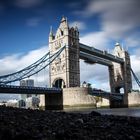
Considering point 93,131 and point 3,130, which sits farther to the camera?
point 93,131

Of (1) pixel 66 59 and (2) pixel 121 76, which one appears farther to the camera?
(2) pixel 121 76

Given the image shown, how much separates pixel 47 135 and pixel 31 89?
186ft

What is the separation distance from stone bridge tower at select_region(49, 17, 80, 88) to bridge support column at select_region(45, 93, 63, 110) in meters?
6.82

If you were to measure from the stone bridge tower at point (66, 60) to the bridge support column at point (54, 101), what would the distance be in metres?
6.82

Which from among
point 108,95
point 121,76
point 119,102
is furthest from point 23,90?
point 121,76

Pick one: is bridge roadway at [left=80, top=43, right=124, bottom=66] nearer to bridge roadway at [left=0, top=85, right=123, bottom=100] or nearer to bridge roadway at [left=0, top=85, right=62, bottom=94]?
bridge roadway at [left=0, top=85, right=123, bottom=100]

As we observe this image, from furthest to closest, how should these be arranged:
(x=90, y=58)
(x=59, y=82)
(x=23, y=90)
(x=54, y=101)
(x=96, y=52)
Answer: (x=96, y=52), (x=90, y=58), (x=59, y=82), (x=54, y=101), (x=23, y=90)

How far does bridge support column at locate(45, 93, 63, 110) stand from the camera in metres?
71.6

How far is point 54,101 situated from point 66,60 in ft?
44.9

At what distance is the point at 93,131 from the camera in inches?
399

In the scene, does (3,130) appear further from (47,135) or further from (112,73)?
(112,73)

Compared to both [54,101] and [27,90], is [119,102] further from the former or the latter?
[27,90]

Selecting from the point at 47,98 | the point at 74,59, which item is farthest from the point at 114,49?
the point at 47,98

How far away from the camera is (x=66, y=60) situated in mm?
80375
